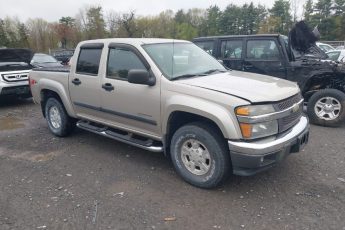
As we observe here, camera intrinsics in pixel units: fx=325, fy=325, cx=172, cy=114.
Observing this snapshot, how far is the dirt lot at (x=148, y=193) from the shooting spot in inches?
130

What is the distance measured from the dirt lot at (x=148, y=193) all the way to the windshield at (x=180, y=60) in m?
1.37

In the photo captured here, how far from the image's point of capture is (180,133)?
3.97 m

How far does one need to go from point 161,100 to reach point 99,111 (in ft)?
4.56

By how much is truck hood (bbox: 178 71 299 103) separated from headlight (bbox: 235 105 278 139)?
87mm

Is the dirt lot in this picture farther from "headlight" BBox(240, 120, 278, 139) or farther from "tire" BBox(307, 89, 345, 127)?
"tire" BBox(307, 89, 345, 127)

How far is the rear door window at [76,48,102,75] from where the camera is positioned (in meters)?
5.00

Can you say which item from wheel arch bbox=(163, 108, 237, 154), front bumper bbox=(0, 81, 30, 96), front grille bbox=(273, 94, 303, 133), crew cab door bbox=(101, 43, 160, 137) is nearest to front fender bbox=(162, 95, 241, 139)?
wheel arch bbox=(163, 108, 237, 154)

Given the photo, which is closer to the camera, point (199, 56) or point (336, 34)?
point (199, 56)

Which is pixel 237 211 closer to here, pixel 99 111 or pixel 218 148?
pixel 218 148

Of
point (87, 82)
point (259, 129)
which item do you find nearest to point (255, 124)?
point (259, 129)

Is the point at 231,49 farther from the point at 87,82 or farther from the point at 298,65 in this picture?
the point at 87,82

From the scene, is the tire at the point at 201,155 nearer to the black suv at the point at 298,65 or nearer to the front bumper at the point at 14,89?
the black suv at the point at 298,65

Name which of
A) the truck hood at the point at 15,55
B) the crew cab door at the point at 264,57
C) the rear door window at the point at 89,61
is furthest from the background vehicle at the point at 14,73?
the crew cab door at the point at 264,57

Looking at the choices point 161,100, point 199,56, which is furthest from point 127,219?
point 199,56
